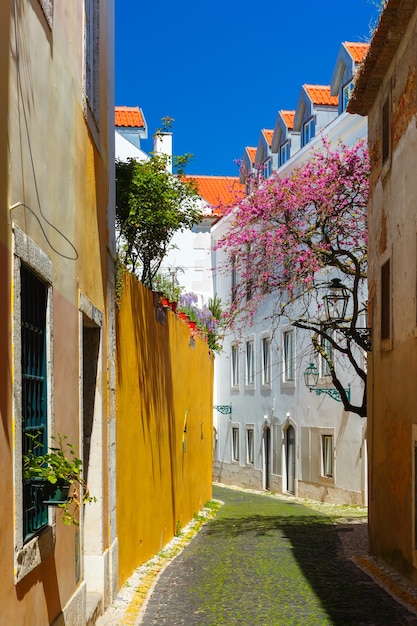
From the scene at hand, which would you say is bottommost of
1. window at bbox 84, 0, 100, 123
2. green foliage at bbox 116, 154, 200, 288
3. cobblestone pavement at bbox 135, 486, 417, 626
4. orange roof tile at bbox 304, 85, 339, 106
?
cobblestone pavement at bbox 135, 486, 417, 626

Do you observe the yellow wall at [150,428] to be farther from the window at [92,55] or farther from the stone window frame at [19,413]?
the stone window frame at [19,413]

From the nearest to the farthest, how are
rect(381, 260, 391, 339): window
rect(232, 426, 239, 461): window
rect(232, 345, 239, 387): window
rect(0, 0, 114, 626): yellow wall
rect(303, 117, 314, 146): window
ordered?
rect(0, 0, 114, 626): yellow wall, rect(381, 260, 391, 339): window, rect(303, 117, 314, 146): window, rect(232, 426, 239, 461): window, rect(232, 345, 239, 387): window

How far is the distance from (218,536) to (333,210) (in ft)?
20.7

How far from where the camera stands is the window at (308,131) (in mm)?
29109

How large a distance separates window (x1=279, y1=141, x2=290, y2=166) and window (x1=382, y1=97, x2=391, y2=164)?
18.5m

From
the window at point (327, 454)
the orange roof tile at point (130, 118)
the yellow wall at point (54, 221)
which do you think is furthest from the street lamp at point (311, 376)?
the yellow wall at point (54, 221)

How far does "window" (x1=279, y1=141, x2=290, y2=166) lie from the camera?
1261 inches

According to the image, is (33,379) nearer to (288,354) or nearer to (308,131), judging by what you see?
(288,354)

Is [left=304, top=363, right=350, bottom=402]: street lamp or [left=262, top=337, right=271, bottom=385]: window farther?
[left=262, top=337, right=271, bottom=385]: window

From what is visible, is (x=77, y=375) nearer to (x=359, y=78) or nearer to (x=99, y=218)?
(x=99, y=218)

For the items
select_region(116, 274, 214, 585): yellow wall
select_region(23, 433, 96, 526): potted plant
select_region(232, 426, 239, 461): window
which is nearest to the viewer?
select_region(23, 433, 96, 526): potted plant

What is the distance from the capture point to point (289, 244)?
1862 centimetres

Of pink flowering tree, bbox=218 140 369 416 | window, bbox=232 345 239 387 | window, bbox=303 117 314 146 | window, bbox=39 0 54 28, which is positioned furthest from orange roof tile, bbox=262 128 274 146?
window, bbox=39 0 54 28

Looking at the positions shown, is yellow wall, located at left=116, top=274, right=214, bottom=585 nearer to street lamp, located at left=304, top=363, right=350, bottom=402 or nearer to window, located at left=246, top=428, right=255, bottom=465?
street lamp, located at left=304, top=363, right=350, bottom=402
